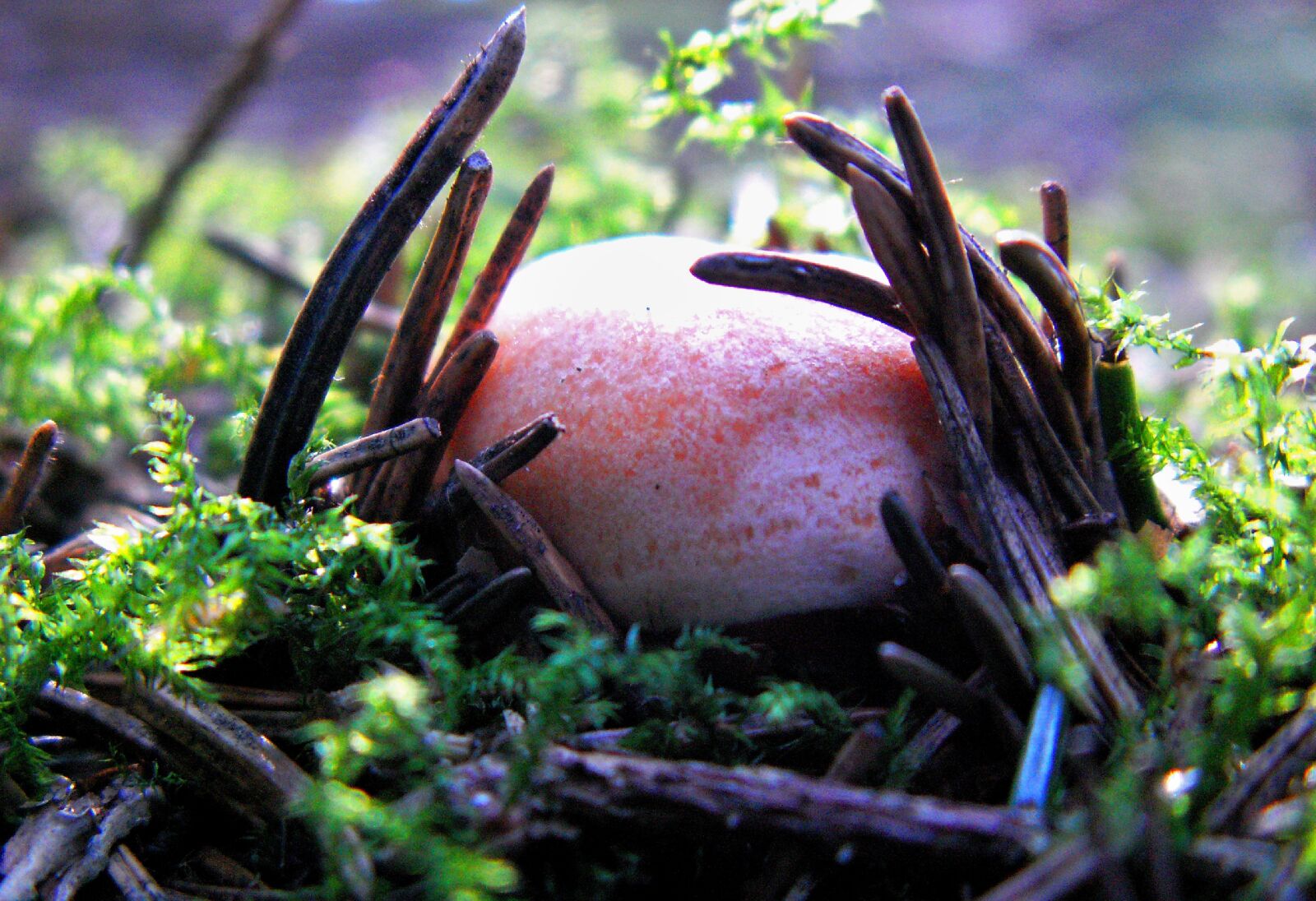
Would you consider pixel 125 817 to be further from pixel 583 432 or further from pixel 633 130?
pixel 633 130

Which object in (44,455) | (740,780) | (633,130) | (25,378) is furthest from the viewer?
(633,130)

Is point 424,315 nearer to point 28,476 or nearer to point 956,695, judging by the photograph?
point 28,476

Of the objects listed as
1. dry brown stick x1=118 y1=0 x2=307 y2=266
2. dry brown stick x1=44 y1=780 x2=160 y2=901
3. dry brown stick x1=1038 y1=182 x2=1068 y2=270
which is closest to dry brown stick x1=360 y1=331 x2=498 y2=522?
dry brown stick x1=44 y1=780 x2=160 y2=901

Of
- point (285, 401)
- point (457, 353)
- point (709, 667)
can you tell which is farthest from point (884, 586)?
point (285, 401)

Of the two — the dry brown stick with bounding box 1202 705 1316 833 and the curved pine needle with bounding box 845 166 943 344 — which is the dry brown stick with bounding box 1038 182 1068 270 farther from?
the dry brown stick with bounding box 1202 705 1316 833

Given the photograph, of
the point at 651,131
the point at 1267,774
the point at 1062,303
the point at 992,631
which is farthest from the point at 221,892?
the point at 651,131

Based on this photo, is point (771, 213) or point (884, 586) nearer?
point (884, 586)
